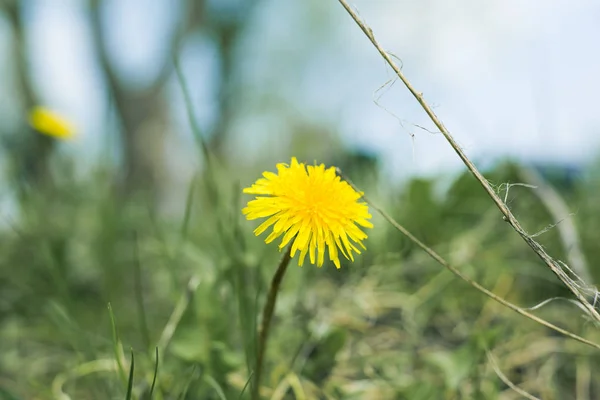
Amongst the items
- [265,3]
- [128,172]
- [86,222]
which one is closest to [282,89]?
[265,3]

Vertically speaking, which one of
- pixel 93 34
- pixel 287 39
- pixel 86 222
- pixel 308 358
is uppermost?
pixel 287 39

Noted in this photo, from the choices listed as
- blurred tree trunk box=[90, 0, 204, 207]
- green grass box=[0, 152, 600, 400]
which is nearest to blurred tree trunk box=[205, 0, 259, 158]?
blurred tree trunk box=[90, 0, 204, 207]

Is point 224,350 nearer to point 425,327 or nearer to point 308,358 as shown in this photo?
point 308,358

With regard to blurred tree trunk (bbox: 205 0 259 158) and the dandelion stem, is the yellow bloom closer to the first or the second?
the dandelion stem

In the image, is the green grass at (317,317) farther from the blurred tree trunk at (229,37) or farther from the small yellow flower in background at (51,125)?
the blurred tree trunk at (229,37)

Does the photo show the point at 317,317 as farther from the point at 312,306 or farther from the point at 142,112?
the point at 142,112

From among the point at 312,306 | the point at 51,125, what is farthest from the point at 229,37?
the point at 312,306
